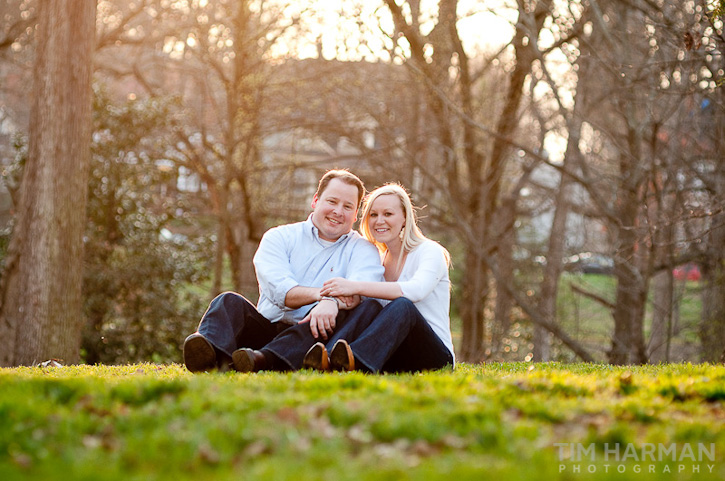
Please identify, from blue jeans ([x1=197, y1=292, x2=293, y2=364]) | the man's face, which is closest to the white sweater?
the man's face

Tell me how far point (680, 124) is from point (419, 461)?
37.5ft

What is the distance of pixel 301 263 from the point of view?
633 centimetres

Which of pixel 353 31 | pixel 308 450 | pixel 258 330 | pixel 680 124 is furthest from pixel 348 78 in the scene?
pixel 308 450

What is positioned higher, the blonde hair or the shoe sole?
the blonde hair

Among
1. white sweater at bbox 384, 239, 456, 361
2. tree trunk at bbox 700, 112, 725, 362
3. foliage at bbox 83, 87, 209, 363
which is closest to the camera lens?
white sweater at bbox 384, 239, 456, 361

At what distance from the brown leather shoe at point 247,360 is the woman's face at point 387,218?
1.38m

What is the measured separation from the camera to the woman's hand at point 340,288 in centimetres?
568

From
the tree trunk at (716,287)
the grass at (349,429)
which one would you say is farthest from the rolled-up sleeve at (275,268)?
the tree trunk at (716,287)

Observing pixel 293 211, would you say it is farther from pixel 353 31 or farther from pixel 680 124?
pixel 680 124

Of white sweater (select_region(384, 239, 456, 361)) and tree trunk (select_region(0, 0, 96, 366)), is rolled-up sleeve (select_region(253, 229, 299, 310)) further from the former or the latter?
tree trunk (select_region(0, 0, 96, 366))

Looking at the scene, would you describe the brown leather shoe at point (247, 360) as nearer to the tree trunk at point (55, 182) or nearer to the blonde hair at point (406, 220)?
the blonde hair at point (406, 220)

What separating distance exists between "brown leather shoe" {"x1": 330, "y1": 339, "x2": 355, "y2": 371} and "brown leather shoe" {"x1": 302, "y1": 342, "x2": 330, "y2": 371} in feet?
0.19

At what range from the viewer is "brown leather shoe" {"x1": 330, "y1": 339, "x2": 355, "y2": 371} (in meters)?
5.25

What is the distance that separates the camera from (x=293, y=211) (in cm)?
1689
